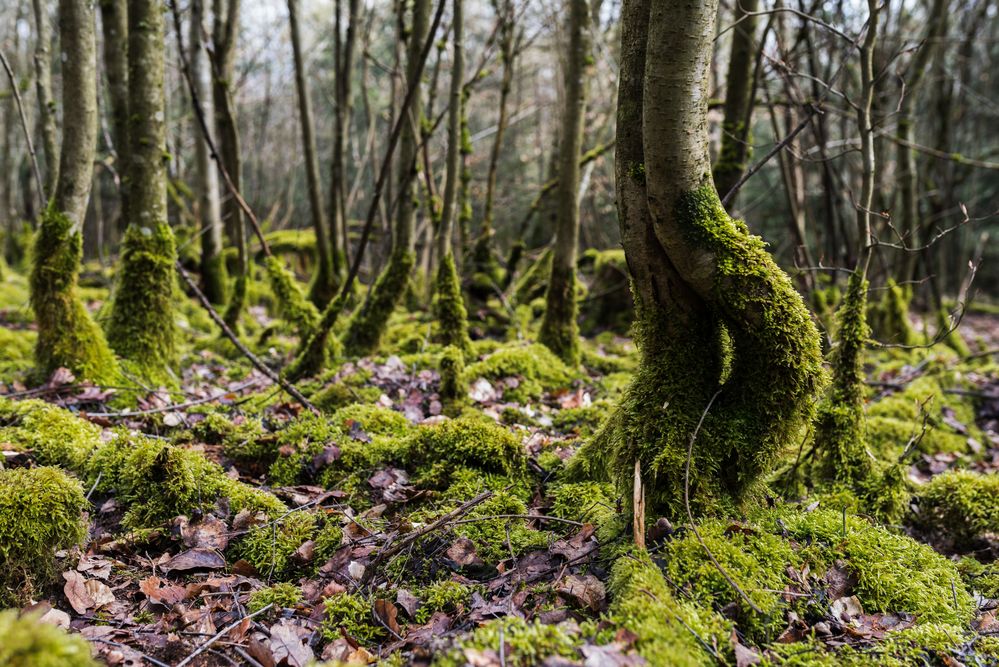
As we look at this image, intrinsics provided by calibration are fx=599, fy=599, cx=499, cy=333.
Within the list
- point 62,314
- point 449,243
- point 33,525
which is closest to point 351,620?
point 33,525

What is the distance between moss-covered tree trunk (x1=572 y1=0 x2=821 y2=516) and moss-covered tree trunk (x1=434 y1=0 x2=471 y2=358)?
337cm

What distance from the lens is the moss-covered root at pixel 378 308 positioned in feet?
20.5

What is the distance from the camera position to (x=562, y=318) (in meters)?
6.43

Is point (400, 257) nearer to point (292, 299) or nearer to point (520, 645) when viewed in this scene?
point (292, 299)

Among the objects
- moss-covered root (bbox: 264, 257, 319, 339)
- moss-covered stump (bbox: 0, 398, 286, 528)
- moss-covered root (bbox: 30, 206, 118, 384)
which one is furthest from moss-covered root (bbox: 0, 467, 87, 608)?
moss-covered root (bbox: 264, 257, 319, 339)

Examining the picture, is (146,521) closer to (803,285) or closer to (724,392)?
(724,392)

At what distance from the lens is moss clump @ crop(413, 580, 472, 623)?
246 centimetres

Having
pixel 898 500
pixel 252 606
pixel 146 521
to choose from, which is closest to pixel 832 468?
pixel 898 500

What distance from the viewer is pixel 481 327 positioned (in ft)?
29.6

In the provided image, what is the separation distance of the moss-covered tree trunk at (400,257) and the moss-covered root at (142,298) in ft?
6.13

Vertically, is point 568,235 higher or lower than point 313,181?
lower

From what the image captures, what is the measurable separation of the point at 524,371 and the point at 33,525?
389 centimetres

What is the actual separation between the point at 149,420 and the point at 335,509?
190 centimetres

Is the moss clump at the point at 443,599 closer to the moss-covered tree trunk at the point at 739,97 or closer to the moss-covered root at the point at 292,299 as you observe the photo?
the moss-covered root at the point at 292,299
